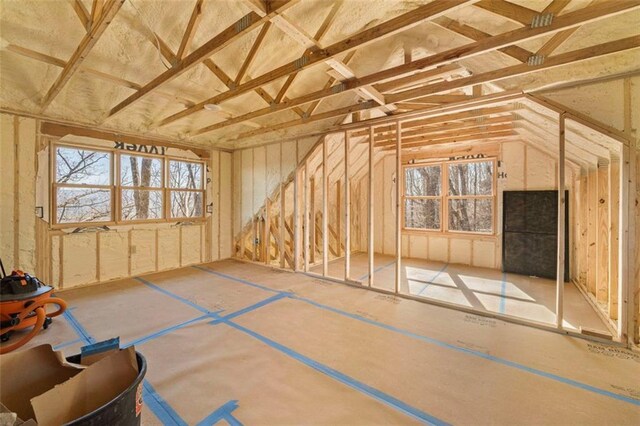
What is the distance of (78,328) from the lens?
272 cm

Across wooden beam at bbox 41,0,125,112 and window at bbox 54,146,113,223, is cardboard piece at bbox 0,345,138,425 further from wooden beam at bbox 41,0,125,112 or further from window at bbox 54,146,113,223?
window at bbox 54,146,113,223

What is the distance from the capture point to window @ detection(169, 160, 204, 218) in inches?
208

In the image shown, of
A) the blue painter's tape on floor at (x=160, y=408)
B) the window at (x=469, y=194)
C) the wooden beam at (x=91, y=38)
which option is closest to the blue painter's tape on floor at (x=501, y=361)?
the blue painter's tape on floor at (x=160, y=408)

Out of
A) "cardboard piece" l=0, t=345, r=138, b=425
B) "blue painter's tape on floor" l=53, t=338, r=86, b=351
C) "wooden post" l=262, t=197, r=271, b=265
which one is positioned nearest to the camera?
"cardboard piece" l=0, t=345, r=138, b=425

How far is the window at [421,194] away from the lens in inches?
269

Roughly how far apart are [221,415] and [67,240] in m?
4.16

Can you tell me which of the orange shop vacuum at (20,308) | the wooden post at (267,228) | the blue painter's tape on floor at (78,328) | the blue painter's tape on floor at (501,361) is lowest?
the blue painter's tape on floor at (501,361)

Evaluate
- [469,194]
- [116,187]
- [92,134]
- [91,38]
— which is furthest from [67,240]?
[469,194]

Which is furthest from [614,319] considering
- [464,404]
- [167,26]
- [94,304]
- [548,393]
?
[94,304]

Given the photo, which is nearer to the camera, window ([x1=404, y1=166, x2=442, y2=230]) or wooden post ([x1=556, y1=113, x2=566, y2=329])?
wooden post ([x1=556, y1=113, x2=566, y2=329])

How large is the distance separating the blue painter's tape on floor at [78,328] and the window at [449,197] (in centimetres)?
609

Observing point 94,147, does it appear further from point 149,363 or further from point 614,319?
point 614,319

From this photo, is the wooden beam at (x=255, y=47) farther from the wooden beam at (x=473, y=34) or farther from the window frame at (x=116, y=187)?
the window frame at (x=116, y=187)

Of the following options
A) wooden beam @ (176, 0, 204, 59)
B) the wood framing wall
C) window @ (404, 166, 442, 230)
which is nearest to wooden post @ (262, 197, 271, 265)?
the wood framing wall
